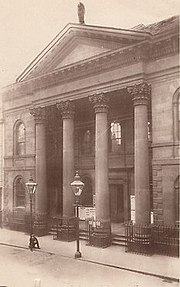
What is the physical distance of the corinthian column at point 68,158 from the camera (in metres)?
17.9

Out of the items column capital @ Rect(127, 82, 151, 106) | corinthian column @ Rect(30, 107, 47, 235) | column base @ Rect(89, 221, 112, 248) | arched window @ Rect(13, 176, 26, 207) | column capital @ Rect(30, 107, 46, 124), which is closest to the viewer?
column capital @ Rect(127, 82, 151, 106)

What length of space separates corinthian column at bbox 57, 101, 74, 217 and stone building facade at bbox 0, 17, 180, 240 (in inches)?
2.1

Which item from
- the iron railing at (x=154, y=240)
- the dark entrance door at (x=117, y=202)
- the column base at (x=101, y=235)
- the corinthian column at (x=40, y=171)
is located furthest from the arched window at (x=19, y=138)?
the iron railing at (x=154, y=240)

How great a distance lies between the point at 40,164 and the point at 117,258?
787 cm

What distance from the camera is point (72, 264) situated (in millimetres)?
13359

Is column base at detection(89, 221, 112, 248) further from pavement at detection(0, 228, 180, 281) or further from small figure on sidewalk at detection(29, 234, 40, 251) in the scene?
small figure on sidewalk at detection(29, 234, 40, 251)

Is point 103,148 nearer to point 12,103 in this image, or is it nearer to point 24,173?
point 24,173

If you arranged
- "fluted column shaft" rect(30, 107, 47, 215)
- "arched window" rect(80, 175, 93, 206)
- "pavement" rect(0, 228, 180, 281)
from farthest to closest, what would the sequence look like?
"arched window" rect(80, 175, 93, 206) < "fluted column shaft" rect(30, 107, 47, 215) < "pavement" rect(0, 228, 180, 281)

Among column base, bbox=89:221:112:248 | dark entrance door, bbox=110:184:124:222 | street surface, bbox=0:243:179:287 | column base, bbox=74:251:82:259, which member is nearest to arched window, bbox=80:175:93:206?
dark entrance door, bbox=110:184:124:222

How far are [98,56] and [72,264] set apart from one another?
9.48 metres

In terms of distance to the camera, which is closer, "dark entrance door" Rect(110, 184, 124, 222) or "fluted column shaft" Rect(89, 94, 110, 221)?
"fluted column shaft" Rect(89, 94, 110, 221)

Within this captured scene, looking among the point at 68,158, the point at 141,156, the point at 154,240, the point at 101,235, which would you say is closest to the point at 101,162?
the point at 141,156

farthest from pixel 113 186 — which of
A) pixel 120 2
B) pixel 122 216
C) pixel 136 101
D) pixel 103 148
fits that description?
pixel 120 2

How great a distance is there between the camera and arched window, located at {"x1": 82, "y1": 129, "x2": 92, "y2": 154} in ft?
71.5
